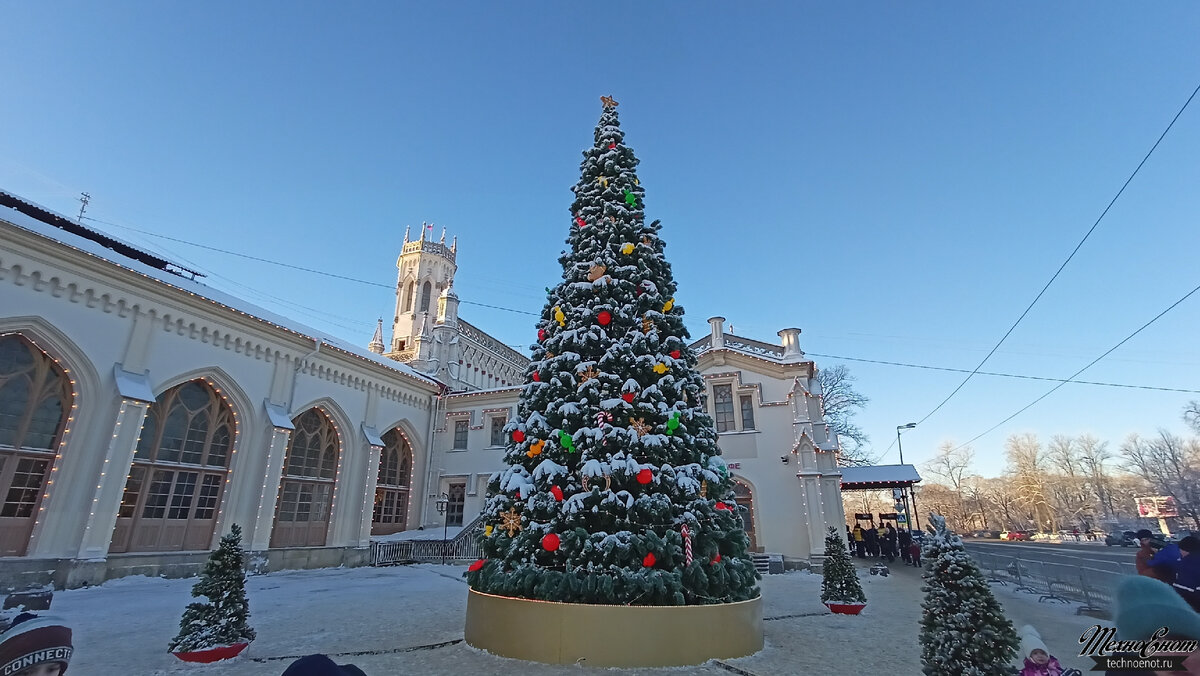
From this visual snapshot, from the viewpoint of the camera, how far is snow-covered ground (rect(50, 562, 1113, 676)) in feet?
19.1

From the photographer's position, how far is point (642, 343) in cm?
766

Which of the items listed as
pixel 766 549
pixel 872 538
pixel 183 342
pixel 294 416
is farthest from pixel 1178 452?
pixel 183 342

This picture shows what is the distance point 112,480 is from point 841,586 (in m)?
17.6

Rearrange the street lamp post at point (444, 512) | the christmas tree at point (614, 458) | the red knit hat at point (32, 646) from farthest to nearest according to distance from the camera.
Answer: the street lamp post at point (444, 512) < the christmas tree at point (614, 458) < the red knit hat at point (32, 646)

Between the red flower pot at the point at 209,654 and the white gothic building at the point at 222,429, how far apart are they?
34.4 ft

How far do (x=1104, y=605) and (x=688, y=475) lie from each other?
9.62m

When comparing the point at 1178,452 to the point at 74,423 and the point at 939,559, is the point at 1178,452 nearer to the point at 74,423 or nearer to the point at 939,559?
the point at 939,559

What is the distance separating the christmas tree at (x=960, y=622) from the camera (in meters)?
3.94

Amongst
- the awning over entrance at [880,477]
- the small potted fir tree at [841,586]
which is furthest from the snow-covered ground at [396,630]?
the awning over entrance at [880,477]

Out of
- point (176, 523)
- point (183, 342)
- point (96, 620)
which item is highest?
point (183, 342)

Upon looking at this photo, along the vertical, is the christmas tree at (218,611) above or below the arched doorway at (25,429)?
below

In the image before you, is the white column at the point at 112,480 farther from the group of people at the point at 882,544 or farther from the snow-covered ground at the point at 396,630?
the group of people at the point at 882,544

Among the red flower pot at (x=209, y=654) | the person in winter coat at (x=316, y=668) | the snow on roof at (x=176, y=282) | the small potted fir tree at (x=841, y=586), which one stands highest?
the snow on roof at (x=176, y=282)

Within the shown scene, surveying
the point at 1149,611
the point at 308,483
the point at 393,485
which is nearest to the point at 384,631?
the point at 1149,611
